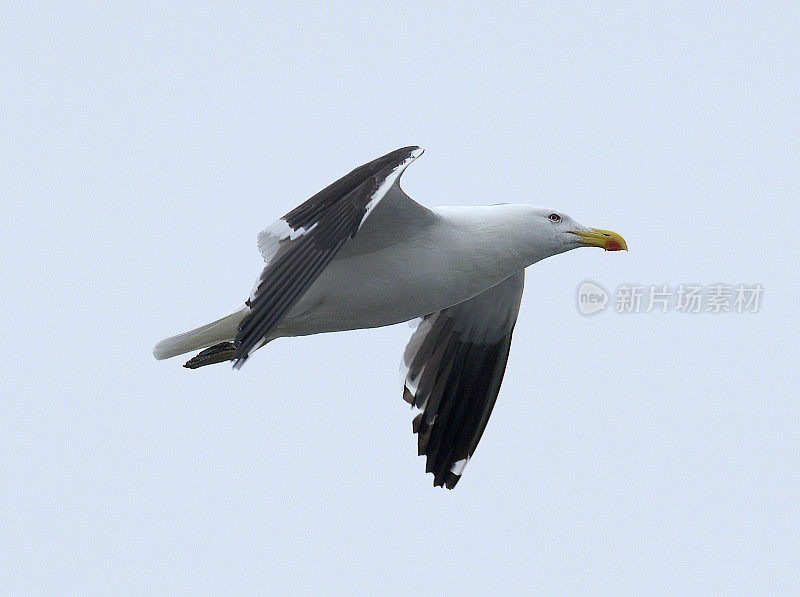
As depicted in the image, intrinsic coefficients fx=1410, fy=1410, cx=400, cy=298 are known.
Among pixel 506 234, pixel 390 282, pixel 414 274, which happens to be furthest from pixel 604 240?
pixel 390 282

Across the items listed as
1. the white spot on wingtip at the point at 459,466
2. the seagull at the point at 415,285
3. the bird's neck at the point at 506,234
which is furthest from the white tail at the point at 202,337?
the white spot on wingtip at the point at 459,466

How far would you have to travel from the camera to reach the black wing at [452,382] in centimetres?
1120

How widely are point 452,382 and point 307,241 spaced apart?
2981 millimetres

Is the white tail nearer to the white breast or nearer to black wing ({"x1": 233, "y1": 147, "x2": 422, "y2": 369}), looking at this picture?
the white breast

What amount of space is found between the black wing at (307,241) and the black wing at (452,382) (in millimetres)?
2611

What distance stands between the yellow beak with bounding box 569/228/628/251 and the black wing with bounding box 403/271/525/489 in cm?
146

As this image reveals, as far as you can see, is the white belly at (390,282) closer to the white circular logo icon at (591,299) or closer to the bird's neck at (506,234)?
the bird's neck at (506,234)

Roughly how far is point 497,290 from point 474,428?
1.17 metres

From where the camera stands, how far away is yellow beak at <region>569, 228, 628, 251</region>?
9875mm

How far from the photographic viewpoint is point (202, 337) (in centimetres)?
991

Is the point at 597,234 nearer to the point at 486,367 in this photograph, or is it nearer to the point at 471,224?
the point at 471,224

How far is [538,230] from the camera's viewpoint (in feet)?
32.1

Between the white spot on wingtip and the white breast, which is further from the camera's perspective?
the white spot on wingtip

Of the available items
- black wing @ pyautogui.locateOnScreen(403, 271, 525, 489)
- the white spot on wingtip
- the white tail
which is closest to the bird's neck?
black wing @ pyautogui.locateOnScreen(403, 271, 525, 489)
